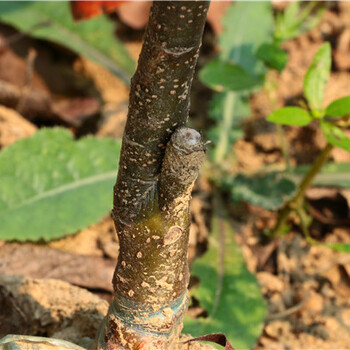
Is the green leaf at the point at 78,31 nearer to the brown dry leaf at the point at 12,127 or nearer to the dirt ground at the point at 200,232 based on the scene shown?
the dirt ground at the point at 200,232

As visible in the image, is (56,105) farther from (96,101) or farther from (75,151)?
(75,151)

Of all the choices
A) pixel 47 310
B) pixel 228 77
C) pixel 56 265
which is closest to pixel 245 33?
pixel 228 77

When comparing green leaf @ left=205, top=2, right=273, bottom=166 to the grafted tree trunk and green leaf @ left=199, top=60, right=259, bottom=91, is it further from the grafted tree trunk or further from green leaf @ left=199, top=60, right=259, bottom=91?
the grafted tree trunk

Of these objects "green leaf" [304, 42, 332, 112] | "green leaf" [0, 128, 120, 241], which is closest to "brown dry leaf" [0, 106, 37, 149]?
"green leaf" [0, 128, 120, 241]

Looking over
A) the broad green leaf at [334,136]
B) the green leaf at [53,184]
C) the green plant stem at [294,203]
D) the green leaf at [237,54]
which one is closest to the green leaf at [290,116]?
the broad green leaf at [334,136]

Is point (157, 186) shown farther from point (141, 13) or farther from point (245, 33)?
point (141, 13)
